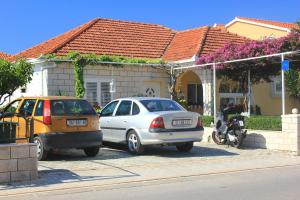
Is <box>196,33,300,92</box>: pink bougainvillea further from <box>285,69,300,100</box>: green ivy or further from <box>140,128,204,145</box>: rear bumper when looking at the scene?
<box>140,128,204,145</box>: rear bumper

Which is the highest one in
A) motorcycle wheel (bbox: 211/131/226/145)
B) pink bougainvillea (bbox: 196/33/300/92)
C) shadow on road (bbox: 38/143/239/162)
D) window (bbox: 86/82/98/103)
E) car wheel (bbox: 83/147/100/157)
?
pink bougainvillea (bbox: 196/33/300/92)

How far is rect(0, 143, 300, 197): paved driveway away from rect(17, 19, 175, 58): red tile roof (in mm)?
7253

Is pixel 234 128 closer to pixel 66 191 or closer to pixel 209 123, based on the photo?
pixel 209 123

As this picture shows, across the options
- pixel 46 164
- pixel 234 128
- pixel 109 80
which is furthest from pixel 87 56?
pixel 46 164

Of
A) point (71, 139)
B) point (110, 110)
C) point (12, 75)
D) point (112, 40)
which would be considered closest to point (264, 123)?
point (110, 110)

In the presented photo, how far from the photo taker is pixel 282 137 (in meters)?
14.2

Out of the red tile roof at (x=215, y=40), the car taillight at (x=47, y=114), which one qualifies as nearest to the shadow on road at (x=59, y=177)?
the car taillight at (x=47, y=114)

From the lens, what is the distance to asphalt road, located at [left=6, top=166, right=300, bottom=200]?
7906mm

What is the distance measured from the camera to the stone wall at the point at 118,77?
1920 centimetres

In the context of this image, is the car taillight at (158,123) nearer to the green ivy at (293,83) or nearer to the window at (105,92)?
the window at (105,92)

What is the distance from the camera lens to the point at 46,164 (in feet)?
38.0

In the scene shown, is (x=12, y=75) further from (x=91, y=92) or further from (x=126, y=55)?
(x=126, y=55)

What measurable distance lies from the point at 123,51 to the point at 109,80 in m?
2.20

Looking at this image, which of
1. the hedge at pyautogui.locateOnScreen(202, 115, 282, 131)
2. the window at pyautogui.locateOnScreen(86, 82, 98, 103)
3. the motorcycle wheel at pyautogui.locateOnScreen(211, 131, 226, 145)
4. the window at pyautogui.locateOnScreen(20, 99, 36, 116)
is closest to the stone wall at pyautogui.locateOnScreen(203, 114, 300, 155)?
the hedge at pyautogui.locateOnScreen(202, 115, 282, 131)
